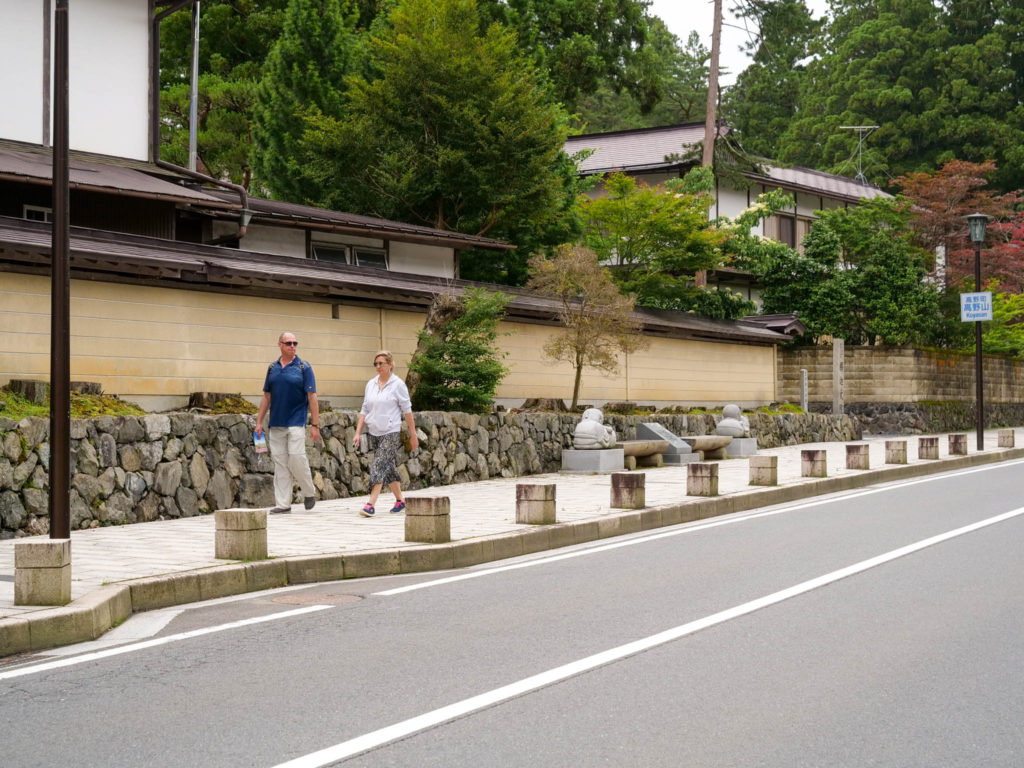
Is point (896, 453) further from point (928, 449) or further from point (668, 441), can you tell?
point (668, 441)

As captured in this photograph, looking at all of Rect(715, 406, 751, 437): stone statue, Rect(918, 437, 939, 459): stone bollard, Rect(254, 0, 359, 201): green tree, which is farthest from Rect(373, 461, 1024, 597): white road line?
Rect(254, 0, 359, 201): green tree

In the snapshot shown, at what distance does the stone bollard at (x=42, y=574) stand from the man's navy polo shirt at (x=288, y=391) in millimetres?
5554

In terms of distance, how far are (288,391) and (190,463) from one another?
1.94 m

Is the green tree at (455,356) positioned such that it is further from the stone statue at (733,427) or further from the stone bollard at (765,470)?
the stone statue at (733,427)

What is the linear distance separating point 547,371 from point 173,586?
1540 centimetres

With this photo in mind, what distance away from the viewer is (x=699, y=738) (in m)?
4.66

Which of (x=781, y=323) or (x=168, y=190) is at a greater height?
(x=168, y=190)

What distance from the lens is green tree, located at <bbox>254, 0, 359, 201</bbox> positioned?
3052cm

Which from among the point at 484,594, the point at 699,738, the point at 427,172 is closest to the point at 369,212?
the point at 427,172

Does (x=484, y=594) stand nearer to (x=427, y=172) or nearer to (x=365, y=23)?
(x=427, y=172)

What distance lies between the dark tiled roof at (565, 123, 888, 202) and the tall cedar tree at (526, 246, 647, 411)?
17.3 metres

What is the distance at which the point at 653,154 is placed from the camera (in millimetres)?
40781

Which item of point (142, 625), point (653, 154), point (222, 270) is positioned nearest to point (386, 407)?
point (222, 270)

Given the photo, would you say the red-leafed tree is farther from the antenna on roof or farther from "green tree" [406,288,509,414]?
Answer: "green tree" [406,288,509,414]
